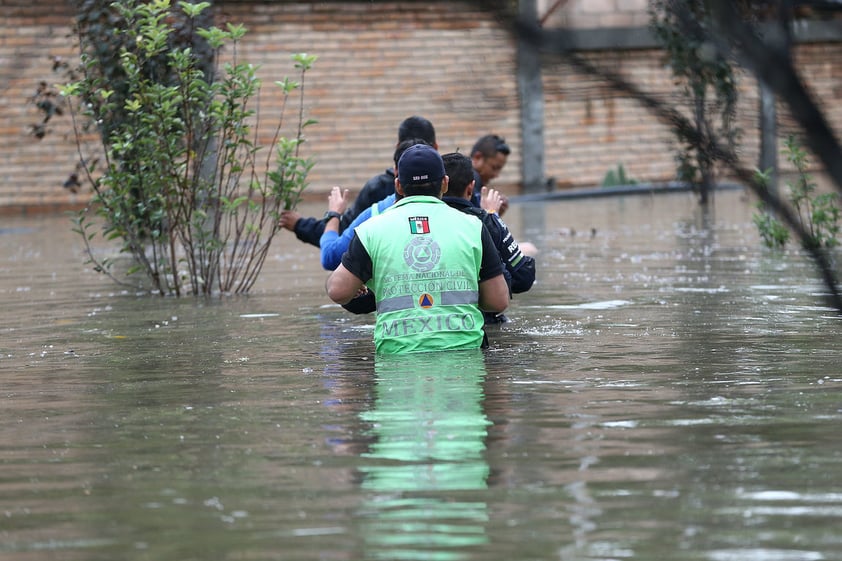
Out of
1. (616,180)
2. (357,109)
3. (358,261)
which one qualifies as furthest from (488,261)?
(616,180)

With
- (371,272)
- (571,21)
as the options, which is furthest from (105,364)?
(571,21)

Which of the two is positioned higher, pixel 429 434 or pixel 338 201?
pixel 338 201

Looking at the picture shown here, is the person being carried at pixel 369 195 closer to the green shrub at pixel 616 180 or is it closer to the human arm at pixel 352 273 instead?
the human arm at pixel 352 273

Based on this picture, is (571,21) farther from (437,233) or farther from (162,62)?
(162,62)

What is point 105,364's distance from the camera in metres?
7.95

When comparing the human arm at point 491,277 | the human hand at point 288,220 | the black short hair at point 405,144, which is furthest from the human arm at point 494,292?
the human hand at point 288,220

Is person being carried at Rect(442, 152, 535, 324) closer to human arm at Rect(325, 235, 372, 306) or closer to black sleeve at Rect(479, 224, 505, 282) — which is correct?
black sleeve at Rect(479, 224, 505, 282)

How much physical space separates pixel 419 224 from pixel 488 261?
1.39 ft

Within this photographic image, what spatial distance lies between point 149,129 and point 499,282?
4.33m

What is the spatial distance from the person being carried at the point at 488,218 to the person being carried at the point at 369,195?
29.9 inches

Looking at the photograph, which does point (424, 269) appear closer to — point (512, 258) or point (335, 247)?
point (512, 258)

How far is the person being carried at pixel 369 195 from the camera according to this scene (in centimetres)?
931

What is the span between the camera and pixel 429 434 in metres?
5.67

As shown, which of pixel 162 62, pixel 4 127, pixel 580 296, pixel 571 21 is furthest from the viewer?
pixel 4 127
